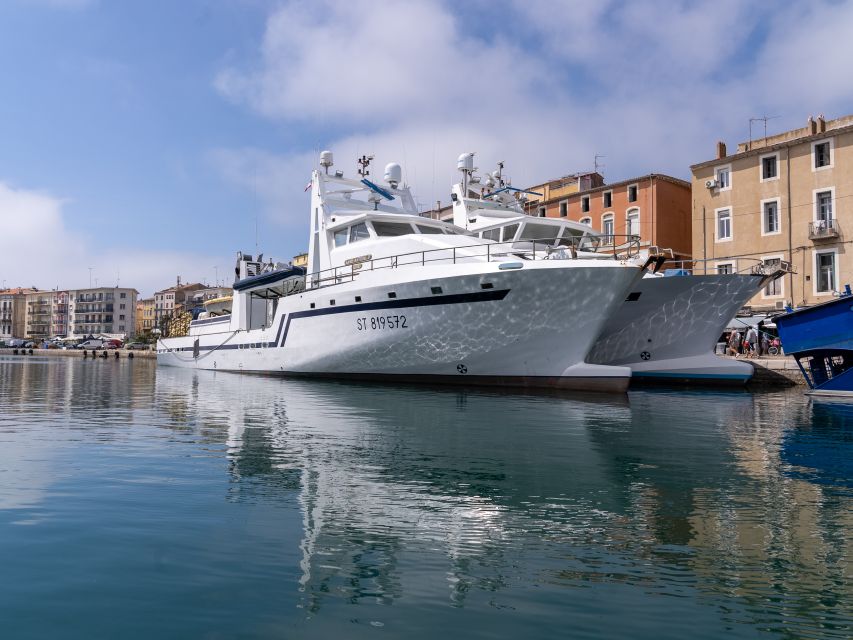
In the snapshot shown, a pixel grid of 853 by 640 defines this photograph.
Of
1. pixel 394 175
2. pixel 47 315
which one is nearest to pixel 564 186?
pixel 394 175

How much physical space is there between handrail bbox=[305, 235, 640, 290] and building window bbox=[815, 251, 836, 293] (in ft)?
51.6

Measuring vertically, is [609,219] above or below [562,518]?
above

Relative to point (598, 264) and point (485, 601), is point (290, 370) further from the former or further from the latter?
point (485, 601)

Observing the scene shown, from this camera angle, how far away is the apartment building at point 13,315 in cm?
12206

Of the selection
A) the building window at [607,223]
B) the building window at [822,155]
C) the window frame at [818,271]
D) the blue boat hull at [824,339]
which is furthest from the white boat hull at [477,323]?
the building window at [607,223]

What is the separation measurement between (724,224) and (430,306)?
22.8 meters

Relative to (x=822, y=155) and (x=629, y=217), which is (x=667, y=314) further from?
(x=629, y=217)

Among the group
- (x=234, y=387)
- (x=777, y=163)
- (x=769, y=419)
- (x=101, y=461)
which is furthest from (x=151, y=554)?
(x=777, y=163)

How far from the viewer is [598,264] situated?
48.6 ft

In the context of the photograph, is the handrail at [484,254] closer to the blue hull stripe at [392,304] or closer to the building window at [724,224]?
the blue hull stripe at [392,304]

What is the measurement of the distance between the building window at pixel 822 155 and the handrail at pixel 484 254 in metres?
17.0

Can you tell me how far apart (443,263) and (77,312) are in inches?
4671

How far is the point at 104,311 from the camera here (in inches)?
4552

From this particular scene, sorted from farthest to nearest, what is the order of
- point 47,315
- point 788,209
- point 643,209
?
point 47,315
point 643,209
point 788,209
